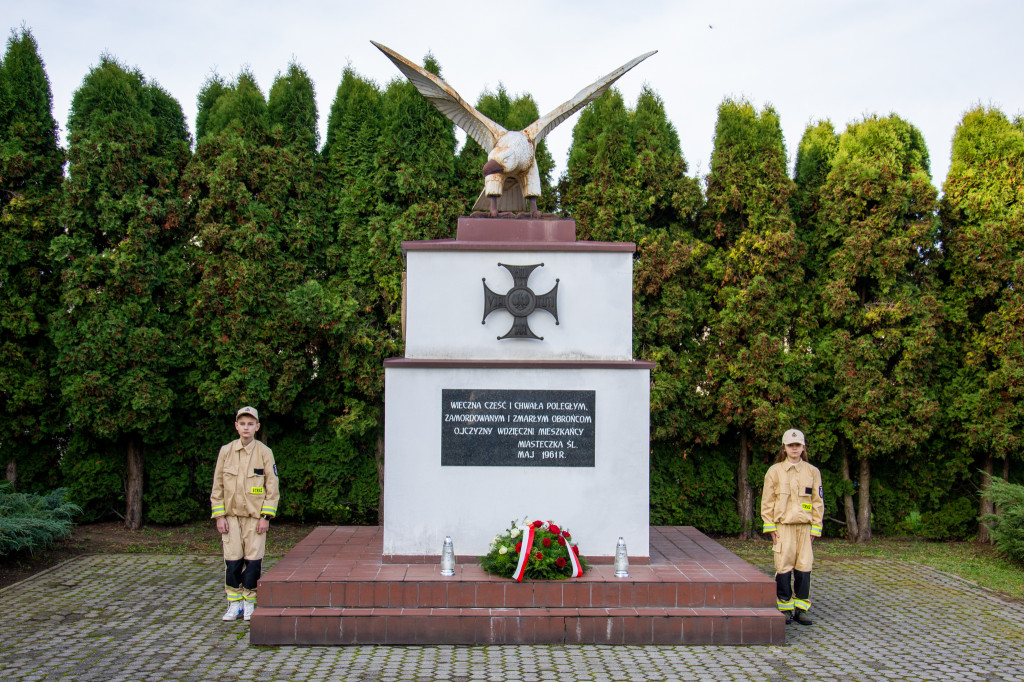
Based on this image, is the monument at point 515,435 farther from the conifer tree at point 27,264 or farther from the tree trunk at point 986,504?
the tree trunk at point 986,504

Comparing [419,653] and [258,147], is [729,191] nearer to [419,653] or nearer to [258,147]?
[258,147]

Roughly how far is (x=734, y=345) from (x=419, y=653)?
647 centimetres

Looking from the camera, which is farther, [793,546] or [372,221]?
[372,221]

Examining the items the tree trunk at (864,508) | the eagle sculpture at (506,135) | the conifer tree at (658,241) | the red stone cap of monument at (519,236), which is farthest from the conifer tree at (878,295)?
the red stone cap of monument at (519,236)

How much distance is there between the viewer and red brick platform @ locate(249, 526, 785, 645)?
18.4 ft

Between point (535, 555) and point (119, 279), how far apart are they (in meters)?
6.69

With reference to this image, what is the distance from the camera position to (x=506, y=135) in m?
7.09

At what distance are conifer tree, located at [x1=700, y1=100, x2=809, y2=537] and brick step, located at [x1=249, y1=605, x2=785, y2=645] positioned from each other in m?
4.70

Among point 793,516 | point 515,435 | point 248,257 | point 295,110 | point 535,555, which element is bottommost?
point 535,555

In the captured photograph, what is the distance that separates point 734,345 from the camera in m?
10.5

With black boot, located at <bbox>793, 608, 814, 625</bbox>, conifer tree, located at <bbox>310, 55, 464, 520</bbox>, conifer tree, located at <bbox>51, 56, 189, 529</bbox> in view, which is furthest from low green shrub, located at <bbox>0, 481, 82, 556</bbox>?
black boot, located at <bbox>793, 608, 814, 625</bbox>

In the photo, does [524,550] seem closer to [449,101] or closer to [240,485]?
[240,485]

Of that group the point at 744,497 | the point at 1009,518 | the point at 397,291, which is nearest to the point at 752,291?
the point at 744,497

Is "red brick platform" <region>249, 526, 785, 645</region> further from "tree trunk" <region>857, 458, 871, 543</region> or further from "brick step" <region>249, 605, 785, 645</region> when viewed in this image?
"tree trunk" <region>857, 458, 871, 543</region>
